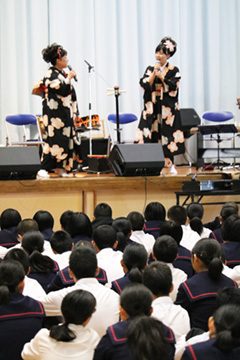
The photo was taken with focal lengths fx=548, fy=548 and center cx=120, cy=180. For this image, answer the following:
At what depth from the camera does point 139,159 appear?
5750 millimetres

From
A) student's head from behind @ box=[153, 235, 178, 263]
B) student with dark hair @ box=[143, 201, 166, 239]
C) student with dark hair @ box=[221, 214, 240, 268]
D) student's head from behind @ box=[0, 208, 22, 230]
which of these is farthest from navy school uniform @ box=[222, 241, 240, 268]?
student's head from behind @ box=[0, 208, 22, 230]

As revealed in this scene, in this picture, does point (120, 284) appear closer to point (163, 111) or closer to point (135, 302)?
point (135, 302)

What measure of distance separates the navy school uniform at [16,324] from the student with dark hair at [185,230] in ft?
5.33

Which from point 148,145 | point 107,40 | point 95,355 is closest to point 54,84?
point 148,145

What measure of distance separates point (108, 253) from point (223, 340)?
156 centimetres

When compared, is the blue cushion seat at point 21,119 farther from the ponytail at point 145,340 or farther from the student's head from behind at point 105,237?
the ponytail at point 145,340

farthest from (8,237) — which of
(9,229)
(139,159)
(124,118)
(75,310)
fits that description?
(124,118)

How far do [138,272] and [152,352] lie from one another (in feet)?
3.31

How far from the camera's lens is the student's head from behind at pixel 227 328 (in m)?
1.76

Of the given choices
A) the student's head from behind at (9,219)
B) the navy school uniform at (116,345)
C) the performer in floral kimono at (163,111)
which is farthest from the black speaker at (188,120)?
the navy school uniform at (116,345)

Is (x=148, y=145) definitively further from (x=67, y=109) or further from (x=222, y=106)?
(x=222, y=106)

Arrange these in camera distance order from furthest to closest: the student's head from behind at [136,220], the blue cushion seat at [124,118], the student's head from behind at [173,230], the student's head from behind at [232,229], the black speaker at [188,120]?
the black speaker at [188,120] < the blue cushion seat at [124,118] < the student's head from behind at [136,220] < the student's head from behind at [173,230] < the student's head from behind at [232,229]

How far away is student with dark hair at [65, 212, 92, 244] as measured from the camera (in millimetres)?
3797

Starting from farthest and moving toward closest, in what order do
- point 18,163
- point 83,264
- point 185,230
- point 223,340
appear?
point 18,163
point 185,230
point 83,264
point 223,340
